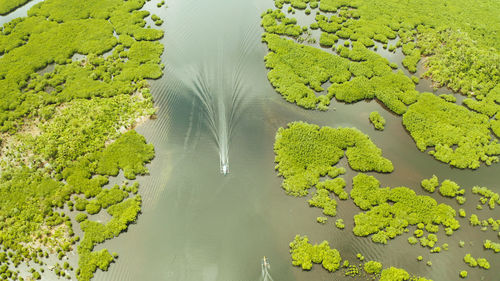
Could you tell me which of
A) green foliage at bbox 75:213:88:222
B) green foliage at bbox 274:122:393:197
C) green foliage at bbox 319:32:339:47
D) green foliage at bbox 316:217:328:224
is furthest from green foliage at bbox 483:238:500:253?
green foliage at bbox 75:213:88:222

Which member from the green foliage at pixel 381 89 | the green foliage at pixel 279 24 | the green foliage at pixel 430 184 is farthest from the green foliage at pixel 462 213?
the green foliage at pixel 279 24

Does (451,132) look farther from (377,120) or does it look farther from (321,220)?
(321,220)

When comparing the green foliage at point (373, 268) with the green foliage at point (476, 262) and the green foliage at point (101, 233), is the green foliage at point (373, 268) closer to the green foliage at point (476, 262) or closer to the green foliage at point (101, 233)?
the green foliage at point (476, 262)

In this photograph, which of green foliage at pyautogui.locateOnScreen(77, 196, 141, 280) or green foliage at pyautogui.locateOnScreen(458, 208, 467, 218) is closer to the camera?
green foliage at pyautogui.locateOnScreen(77, 196, 141, 280)

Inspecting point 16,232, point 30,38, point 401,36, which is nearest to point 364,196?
point 401,36

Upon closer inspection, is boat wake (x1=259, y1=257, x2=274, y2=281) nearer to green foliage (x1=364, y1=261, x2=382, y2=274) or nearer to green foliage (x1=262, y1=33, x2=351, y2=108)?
green foliage (x1=364, y1=261, x2=382, y2=274)

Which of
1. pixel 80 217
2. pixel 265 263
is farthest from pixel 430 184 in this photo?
pixel 80 217
